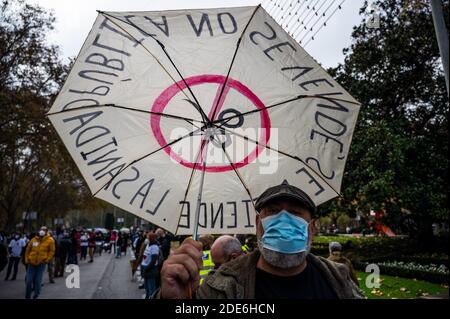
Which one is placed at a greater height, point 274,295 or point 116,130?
point 116,130

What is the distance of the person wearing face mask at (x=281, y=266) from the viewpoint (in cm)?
201

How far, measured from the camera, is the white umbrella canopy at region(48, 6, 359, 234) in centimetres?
283

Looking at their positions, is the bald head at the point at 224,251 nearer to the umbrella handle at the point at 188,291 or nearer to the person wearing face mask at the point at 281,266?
the person wearing face mask at the point at 281,266

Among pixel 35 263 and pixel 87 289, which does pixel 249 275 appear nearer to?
pixel 35 263

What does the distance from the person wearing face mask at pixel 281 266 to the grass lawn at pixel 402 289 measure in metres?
9.19

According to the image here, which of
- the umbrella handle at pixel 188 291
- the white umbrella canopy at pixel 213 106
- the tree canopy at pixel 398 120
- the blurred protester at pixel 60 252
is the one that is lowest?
the blurred protester at pixel 60 252

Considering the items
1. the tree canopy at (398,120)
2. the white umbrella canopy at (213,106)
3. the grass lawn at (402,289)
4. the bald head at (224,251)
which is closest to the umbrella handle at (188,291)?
the white umbrella canopy at (213,106)

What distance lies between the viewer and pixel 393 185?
17.8m

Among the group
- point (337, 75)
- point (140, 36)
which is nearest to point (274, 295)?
point (140, 36)

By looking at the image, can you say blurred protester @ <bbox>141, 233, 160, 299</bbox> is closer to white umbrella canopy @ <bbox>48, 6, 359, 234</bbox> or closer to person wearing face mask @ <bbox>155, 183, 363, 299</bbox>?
white umbrella canopy @ <bbox>48, 6, 359, 234</bbox>

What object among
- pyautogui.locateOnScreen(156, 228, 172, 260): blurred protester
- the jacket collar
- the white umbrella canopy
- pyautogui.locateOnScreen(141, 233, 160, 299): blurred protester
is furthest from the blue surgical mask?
pyautogui.locateOnScreen(156, 228, 172, 260): blurred protester

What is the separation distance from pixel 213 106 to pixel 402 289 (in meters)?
11.1
